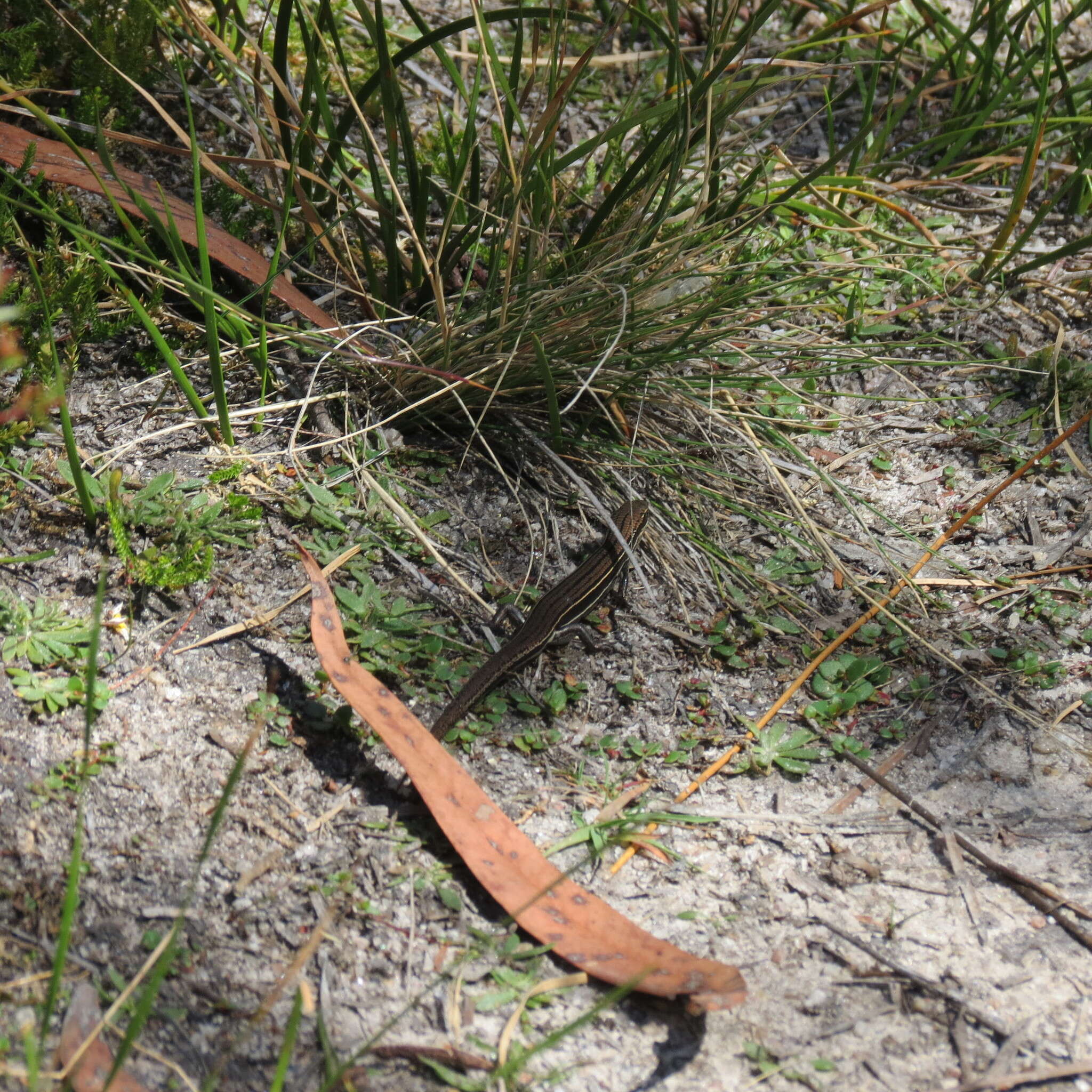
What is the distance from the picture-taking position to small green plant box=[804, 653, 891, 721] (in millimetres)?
2586

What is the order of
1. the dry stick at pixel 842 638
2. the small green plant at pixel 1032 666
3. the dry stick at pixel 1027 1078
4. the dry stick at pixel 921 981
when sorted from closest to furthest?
the dry stick at pixel 1027 1078 < the dry stick at pixel 921 981 < the dry stick at pixel 842 638 < the small green plant at pixel 1032 666

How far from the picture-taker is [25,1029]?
1306 mm

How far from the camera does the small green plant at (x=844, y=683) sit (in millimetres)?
2586

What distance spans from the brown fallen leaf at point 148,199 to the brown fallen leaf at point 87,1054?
74.2 inches

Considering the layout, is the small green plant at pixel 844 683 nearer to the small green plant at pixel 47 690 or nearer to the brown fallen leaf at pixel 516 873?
the brown fallen leaf at pixel 516 873

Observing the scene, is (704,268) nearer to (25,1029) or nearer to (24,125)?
(24,125)

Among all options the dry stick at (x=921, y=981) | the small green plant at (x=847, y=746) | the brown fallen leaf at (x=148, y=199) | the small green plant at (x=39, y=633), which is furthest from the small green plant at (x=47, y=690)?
the small green plant at (x=847, y=746)

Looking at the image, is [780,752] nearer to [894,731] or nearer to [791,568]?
[894,731]

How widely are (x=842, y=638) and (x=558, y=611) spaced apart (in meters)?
0.83

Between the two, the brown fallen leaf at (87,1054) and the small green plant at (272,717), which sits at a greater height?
the small green plant at (272,717)

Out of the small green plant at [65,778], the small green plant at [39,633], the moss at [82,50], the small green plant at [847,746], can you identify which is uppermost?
the moss at [82,50]

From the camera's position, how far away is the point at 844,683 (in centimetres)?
267

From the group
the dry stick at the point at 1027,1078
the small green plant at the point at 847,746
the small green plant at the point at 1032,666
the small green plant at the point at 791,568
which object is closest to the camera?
the dry stick at the point at 1027,1078

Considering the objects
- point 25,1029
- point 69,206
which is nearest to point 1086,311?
point 69,206
